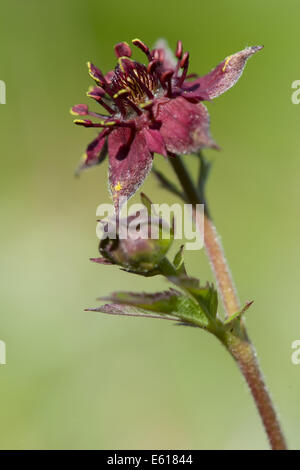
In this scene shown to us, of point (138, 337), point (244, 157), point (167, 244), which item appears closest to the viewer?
point (167, 244)

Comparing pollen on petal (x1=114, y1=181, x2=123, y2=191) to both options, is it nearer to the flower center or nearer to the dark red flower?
the dark red flower

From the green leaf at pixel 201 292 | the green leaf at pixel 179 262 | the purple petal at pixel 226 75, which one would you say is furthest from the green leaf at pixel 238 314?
the purple petal at pixel 226 75

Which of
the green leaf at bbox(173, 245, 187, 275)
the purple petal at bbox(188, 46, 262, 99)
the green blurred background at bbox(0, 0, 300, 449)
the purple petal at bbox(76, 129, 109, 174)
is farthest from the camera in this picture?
the green blurred background at bbox(0, 0, 300, 449)

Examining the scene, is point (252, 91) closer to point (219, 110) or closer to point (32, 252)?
point (219, 110)

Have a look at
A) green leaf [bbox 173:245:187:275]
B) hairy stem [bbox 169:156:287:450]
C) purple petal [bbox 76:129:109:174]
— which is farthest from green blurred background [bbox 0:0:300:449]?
purple petal [bbox 76:129:109:174]

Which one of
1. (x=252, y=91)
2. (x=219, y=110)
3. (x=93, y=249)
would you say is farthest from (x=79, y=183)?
(x=252, y=91)

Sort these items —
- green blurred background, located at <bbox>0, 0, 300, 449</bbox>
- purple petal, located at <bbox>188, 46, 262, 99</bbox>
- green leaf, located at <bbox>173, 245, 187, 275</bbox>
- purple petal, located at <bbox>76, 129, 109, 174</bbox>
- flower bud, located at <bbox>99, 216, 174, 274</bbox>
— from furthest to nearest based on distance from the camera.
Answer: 1. green blurred background, located at <bbox>0, 0, 300, 449</bbox>
2. purple petal, located at <bbox>76, 129, 109, 174</bbox>
3. purple petal, located at <bbox>188, 46, 262, 99</bbox>
4. green leaf, located at <bbox>173, 245, 187, 275</bbox>
5. flower bud, located at <bbox>99, 216, 174, 274</bbox>
